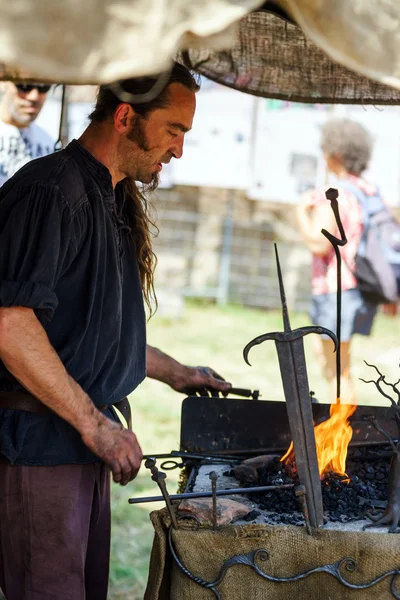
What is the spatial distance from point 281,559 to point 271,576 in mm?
57

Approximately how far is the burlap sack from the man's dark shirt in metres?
0.46

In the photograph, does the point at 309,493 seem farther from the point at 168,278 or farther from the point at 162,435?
the point at 168,278

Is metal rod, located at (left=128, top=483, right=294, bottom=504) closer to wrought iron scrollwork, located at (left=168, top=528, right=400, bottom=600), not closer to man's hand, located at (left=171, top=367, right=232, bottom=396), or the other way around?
wrought iron scrollwork, located at (left=168, top=528, right=400, bottom=600)

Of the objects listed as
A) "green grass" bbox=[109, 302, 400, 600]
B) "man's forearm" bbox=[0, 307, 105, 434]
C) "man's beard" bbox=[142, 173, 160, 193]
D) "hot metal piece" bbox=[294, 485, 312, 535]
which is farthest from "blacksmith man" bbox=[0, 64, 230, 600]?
"green grass" bbox=[109, 302, 400, 600]

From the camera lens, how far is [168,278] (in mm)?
10820

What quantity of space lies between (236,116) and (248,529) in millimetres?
8017

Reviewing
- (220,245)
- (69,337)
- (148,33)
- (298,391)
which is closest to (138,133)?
(69,337)

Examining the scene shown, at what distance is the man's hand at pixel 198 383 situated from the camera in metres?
3.32

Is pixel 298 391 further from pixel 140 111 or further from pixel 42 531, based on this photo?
pixel 140 111

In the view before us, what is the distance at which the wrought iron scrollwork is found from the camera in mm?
2311

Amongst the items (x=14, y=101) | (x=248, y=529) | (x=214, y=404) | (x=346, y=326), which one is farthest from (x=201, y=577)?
(x=346, y=326)

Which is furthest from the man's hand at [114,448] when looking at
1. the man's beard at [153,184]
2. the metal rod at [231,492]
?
the man's beard at [153,184]

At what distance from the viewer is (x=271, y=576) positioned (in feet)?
7.73

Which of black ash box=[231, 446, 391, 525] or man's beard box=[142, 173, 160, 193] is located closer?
black ash box=[231, 446, 391, 525]
